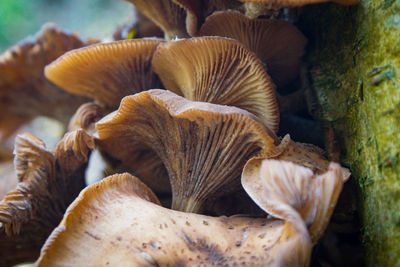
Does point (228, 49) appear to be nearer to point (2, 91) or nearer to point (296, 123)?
point (296, 123)

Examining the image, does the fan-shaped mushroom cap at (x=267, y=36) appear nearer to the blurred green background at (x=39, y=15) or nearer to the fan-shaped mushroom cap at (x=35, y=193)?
the fan-shaped mushroom cap at (x=35, y=193)

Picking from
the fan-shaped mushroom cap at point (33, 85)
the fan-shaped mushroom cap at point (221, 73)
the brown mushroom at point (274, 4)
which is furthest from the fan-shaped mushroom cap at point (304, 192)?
the fan-shaped mushroom cap at point (33, 85)

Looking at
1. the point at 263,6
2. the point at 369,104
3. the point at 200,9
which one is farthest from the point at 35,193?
the point at 369,104

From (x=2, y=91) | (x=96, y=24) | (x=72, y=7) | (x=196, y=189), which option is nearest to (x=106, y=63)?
(x=196, y=189)

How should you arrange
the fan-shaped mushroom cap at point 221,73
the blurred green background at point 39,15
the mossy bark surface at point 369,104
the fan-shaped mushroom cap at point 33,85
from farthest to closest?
the blurred green background at point 39,15 → the fan-shaped mushroom cap at point 33,85 → the fan-shaped mushroom cap at point 221,73 → the mossy bark surface at point 369,104

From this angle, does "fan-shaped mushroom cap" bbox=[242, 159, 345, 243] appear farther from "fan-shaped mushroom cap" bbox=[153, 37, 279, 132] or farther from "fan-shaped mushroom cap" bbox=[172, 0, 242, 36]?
"fan-shaped mushroom cap" bbox=[172, 0, 242, 36]

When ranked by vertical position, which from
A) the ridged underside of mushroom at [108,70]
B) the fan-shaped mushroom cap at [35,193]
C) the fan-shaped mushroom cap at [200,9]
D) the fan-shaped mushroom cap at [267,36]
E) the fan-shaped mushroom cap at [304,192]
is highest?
the fan-shaped mushroom cap at [200,9]

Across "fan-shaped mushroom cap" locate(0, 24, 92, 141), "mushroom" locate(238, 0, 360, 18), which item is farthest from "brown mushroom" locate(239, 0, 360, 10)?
"fan-shaped mushroom cap" locate(0, 24, 92, 141)
